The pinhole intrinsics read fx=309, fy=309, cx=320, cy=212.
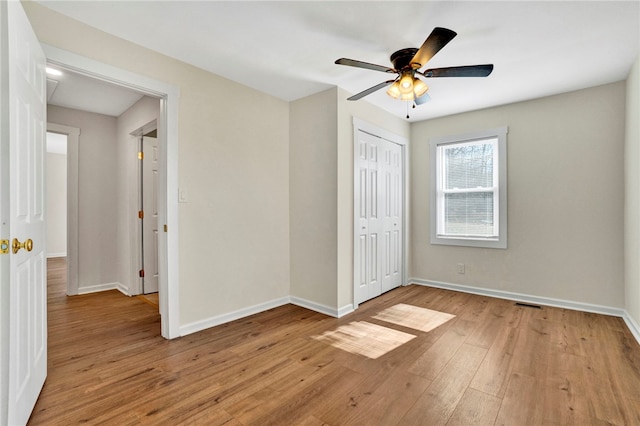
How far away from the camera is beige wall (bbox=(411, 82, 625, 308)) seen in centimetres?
329

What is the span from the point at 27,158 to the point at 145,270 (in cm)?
288

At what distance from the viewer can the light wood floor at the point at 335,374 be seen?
1.71 metres

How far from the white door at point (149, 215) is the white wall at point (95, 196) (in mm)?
638

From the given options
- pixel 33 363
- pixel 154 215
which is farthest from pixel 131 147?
pixel 33 363

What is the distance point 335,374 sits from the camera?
214 centimetres

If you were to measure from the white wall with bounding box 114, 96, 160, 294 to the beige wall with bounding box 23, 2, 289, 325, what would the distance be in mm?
1516

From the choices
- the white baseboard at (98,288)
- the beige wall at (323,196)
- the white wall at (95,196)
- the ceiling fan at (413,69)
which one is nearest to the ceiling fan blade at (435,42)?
the ceiling fan at (413,69)

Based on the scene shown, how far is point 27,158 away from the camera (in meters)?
1.66

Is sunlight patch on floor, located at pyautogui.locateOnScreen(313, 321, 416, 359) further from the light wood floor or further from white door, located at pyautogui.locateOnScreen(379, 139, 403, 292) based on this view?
white door, located at pyautogui.locateOnScreen(379, 139, 403, 292)

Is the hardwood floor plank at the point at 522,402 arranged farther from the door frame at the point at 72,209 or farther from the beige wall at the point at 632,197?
the door frame at the point at 72,209

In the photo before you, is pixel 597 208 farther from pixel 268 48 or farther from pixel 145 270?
pixel 145 270

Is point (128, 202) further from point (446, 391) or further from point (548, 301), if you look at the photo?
point (548, 301)

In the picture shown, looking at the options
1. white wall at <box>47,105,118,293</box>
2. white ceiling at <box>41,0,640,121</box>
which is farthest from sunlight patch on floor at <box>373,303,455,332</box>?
white wall at <box>47,105,118,293</box>

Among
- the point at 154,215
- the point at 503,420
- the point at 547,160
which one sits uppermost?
the point at 547,160
